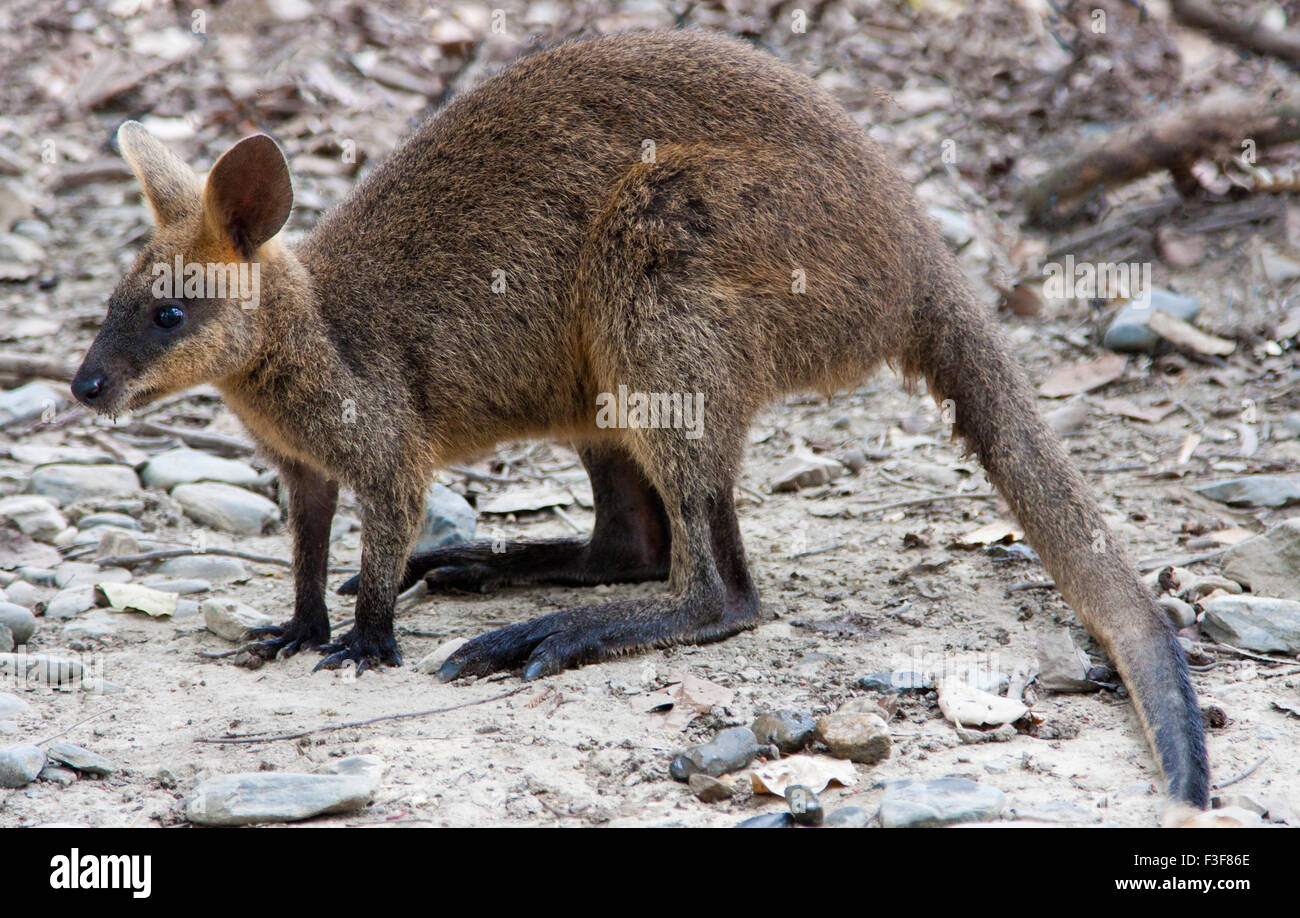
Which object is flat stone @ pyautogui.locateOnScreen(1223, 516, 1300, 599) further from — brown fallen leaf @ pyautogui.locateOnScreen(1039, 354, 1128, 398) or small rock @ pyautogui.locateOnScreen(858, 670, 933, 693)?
brown fallen leaf @ pyautogui.locateOnScreen(1039, 354, 1128, 398)

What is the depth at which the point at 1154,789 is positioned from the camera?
3.04 meters

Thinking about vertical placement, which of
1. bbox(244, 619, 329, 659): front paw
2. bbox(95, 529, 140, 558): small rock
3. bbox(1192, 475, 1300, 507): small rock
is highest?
bbox(1192, 475, 1300, 507): small rock

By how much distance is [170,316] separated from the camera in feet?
12.9

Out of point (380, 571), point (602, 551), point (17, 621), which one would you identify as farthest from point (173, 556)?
point (602, 551)

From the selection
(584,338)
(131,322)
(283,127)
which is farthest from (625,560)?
(283,127)

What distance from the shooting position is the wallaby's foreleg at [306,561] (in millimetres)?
4230

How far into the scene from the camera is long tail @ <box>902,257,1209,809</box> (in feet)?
11.0

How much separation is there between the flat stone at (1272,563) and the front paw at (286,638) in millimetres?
2948

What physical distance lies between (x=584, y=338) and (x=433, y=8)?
217 inches

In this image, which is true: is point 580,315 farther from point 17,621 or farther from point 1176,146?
point 1176,146

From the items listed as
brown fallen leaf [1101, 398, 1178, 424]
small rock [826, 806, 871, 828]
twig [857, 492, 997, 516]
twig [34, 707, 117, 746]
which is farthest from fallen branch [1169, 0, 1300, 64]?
twig [34, 707, 117, 746]

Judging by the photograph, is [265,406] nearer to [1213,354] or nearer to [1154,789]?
[1154,789]

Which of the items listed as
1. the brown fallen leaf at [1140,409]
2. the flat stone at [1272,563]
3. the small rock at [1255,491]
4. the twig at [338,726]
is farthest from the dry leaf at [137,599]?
the brown fallen leaf at [1140,409]

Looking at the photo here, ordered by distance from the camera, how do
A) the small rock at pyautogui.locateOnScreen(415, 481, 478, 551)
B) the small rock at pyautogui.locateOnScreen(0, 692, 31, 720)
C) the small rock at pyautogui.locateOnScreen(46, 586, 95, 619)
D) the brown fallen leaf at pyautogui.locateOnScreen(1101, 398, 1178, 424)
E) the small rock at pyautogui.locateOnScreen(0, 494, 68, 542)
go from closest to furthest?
the small rock at pyautogui.locateOnScreen(0, 692, 31, 720), the small rock at pyautogui.locateOnScreen(46, 586, 95, 619), the small rock at pyautogui.locateOnScreen(0, 494, 68, 542), the small rock at pyautogui.locateOnScreen(415, 481, 478, 551), the brown fallen leaf at pyautogui.locateOnScreen(1101, 398, 1178, 424)
